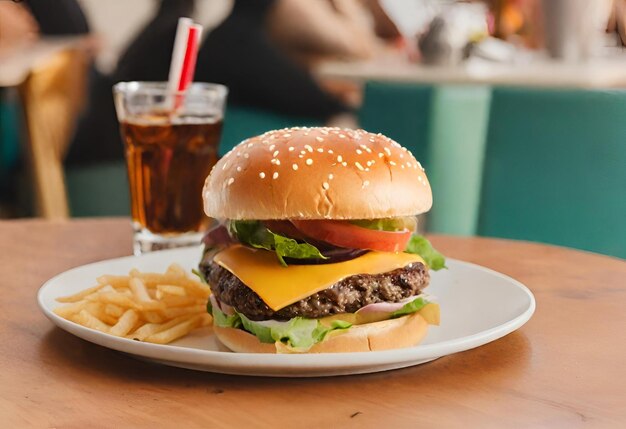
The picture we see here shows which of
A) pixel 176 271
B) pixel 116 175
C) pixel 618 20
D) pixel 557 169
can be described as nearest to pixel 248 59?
pixel 116 175

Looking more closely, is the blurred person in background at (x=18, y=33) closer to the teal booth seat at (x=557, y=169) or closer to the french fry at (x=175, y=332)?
the teal booth seat at (x=557, y=169)

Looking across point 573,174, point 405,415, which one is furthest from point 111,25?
point 405,415

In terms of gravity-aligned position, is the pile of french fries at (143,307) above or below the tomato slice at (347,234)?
below

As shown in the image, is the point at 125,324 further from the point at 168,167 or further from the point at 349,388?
the point at 168,167

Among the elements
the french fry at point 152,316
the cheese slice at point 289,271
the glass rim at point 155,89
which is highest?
the glass rim at point 155,89

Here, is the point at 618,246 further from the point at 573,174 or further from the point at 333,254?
the point at 333,254

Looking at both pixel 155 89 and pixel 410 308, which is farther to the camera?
pixel 155 89

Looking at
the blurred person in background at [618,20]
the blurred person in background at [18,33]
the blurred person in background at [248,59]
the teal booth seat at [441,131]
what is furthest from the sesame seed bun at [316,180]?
the blurred person in background at [618,20]
